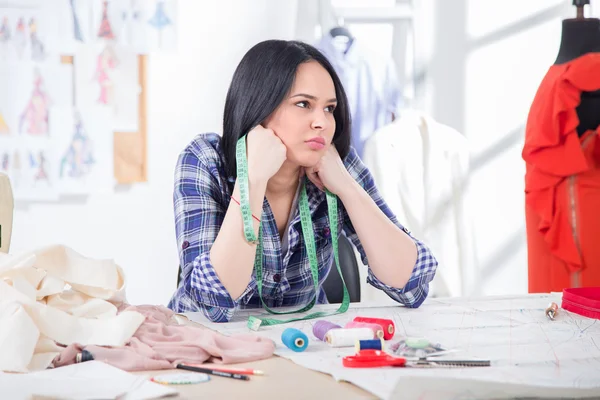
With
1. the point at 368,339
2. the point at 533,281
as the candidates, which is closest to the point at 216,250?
the point at 368,339

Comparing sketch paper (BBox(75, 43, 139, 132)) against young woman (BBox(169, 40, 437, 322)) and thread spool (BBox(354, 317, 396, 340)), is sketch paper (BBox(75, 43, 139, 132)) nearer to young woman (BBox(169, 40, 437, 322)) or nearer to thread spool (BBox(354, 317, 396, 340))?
young woman (BBox(169, 40, 437, 322))

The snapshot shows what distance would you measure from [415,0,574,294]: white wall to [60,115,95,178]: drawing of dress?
178 centimetres

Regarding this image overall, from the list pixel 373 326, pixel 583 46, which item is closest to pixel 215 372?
pixel 373 326

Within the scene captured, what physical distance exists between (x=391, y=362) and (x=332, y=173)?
0.85 metres

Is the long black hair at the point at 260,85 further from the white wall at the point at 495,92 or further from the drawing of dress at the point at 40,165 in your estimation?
the white wall at the point at 495,92

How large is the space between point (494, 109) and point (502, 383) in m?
3.34

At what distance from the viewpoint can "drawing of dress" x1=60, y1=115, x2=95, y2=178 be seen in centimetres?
374

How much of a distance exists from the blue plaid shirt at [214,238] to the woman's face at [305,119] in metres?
0.19

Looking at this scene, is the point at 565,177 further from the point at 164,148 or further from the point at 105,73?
the point at 105,73

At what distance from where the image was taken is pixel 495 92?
14.2 feet

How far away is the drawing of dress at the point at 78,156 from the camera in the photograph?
3.74 m

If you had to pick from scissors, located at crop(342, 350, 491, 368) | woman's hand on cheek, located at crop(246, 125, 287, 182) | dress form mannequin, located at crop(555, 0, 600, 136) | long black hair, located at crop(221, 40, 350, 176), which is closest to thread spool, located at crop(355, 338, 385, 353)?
scissors, located at crop(342, 350, 491, 368)

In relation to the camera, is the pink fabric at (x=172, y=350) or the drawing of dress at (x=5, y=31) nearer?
the pink fabric at (x=172, y=350)

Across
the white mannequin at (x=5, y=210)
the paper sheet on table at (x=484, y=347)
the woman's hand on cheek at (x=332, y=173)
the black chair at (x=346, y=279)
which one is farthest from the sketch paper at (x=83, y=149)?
the paper sheet on table at (x=484, y=347)
